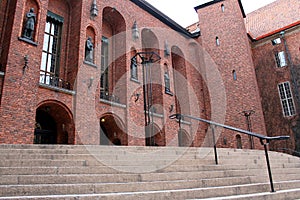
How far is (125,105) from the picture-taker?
43.6 feet

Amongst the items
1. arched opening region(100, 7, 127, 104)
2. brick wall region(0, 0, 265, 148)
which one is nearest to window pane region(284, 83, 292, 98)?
brick wall region(0, 0, 265, 148)

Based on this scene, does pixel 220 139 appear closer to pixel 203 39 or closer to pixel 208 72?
pixel 208 72

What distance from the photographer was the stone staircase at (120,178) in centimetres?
340

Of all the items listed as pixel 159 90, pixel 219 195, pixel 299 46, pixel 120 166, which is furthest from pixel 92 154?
pixel 299 46

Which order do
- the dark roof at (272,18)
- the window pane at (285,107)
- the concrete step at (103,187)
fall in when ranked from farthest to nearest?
1. the dark roof at (272,18)
2. the window pane at (285,107)
3. the concrete step at (103,187)

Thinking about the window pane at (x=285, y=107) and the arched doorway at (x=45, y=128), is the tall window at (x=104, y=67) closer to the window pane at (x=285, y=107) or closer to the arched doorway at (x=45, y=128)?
the arched doorway at (x=45, y=128)

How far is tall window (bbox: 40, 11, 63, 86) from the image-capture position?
11797 millimetres

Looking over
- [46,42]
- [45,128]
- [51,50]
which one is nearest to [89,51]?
[51,50]

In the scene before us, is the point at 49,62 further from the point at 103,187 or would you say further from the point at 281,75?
the point at 281,75

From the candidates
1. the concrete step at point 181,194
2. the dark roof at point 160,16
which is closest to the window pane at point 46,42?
the dark roof at point 160,16

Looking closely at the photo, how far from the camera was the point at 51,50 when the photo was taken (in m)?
12.4

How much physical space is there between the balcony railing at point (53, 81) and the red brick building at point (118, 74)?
5 centimetres

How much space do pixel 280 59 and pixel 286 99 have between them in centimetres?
311

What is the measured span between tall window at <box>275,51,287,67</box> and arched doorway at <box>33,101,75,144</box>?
51.1 feet
